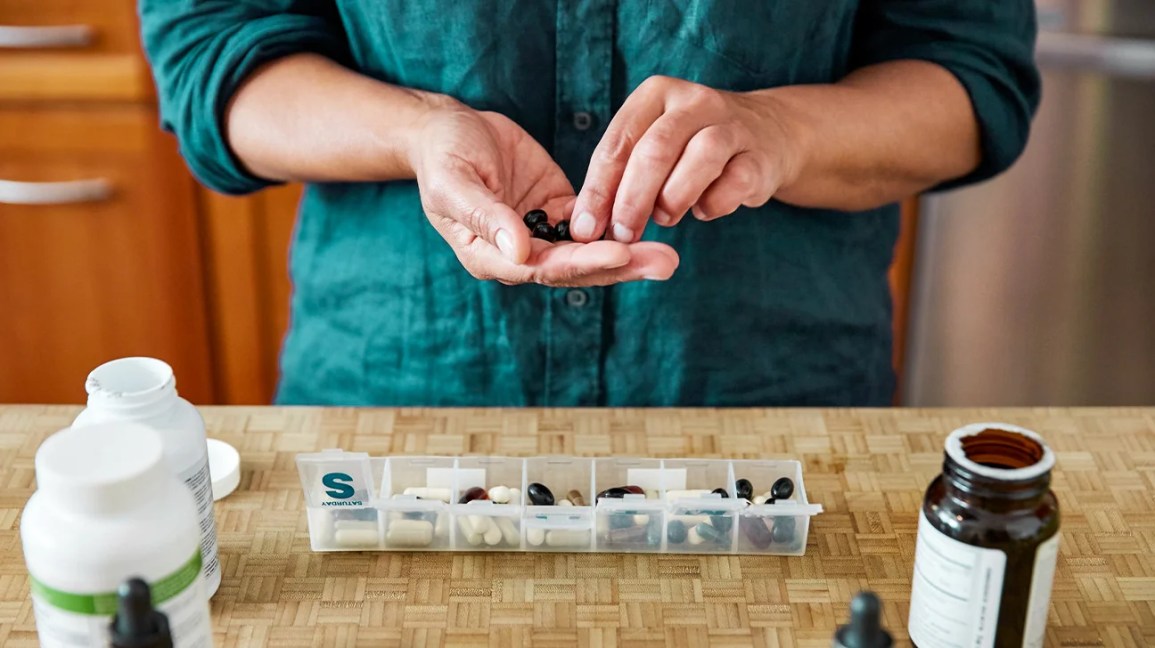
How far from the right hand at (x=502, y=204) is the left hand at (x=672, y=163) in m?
0.05

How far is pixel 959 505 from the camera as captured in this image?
0.72 m

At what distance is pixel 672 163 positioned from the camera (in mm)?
934

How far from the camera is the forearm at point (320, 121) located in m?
1.09

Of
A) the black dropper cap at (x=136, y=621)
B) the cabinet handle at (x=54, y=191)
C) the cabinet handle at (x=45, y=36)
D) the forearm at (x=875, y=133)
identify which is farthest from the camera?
the cabinet handle at (x=54, y=191)

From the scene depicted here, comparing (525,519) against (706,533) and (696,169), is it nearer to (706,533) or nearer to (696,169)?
(706,533)

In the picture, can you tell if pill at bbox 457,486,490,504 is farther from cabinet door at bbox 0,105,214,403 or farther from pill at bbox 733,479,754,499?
cabinet door at bbox 0,105,214,403

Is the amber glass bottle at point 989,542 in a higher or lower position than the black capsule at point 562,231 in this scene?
lower

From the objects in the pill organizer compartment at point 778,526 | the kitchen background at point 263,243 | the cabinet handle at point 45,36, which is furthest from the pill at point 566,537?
the cabinet handle at point 45,36

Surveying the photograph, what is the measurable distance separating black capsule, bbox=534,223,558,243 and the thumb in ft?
0.19

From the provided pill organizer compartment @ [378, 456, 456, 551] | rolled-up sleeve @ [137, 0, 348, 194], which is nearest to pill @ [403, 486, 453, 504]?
pill organizer compartment @ [378, 456, 456, 551]

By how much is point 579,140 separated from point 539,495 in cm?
38

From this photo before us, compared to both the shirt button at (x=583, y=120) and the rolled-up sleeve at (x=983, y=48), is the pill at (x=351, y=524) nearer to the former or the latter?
the shirt button at (x=583, y=120)

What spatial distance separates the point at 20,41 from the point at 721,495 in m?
1.60

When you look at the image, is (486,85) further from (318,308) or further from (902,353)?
(902,353)
